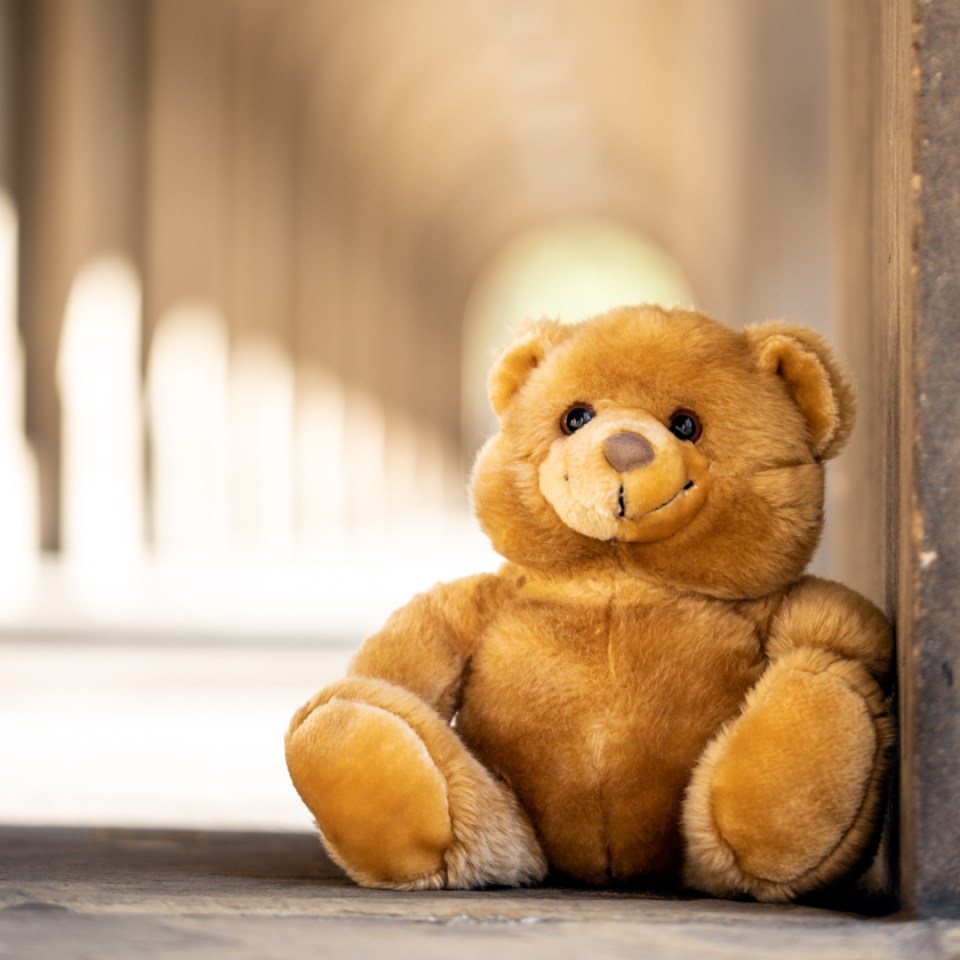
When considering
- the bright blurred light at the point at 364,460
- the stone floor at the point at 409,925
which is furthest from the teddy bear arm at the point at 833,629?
the bright blurred light at the point at 364,460

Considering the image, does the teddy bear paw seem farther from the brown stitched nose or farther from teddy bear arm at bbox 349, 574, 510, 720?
the brown stitched nose

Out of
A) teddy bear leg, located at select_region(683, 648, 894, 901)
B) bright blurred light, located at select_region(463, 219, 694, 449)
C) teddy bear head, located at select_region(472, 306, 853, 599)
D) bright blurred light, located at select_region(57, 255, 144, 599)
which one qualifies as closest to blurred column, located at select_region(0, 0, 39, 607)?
bright blurred light, located at select_region(57, 255, 144, 599)

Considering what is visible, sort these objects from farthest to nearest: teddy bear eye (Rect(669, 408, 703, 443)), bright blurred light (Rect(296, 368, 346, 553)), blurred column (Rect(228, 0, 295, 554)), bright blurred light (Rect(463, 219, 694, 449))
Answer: bright blurred light (Rect(463, 219, 694, 449)) → bright blurred light (Rect(296, 368, 346, 553)) → blurred column (Rect(228, 0, 295, 554)) → teddy bear eye (Rect(669, 408, 703, 443))

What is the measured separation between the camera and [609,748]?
198 cm

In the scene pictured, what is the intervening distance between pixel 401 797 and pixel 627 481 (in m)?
0.46

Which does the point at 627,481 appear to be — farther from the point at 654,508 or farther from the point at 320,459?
the point at 320,459

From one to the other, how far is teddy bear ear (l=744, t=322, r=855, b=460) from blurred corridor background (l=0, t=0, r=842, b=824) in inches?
11.5

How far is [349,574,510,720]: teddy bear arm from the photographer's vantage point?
2094mm

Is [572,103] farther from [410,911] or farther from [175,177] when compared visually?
[410,911]

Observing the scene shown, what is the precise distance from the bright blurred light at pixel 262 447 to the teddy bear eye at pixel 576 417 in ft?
54.4

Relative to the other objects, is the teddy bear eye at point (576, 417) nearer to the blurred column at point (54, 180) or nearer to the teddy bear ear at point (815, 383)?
the teddy bear ear at point (815, 383)

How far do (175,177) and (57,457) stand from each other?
337 cm

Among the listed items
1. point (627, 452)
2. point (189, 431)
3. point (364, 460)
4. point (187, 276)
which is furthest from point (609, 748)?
point (364, 460)

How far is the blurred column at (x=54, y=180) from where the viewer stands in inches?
571
